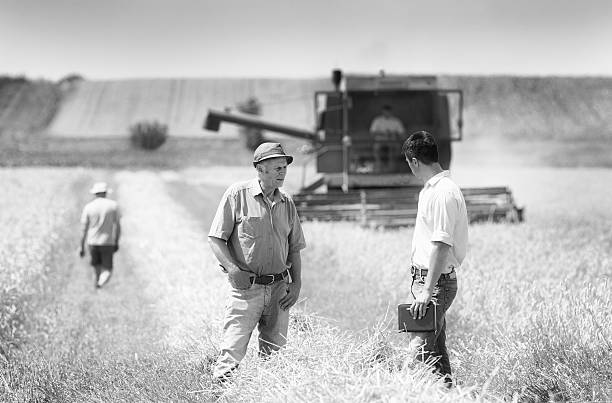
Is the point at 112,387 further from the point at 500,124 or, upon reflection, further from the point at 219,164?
the point at 500,124

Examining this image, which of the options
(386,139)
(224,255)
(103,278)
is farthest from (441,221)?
(386,139)

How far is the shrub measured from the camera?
6775cm

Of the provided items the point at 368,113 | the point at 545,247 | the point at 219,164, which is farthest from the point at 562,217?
the point at 219,164

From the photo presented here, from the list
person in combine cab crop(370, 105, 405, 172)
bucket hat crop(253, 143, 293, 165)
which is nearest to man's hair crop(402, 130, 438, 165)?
bucket hat crop(253, 143, 293, 165)

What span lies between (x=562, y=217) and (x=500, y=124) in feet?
178

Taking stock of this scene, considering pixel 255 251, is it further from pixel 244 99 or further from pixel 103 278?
pixel 244 99

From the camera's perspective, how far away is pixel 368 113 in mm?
19172

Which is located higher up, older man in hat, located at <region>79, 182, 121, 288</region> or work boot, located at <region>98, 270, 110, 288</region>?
older man in hat, located at <region>79, 182, 121, 288</region>

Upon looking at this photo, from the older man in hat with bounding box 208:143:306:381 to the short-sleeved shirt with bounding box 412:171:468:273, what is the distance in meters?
Result: 0.95

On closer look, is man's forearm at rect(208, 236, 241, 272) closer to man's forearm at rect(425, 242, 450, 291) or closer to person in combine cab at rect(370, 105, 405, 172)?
man's forearm at rect(425, 242, 450, 291)

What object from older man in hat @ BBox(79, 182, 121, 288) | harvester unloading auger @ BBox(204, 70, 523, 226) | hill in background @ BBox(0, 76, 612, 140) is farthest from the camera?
hill in background @ BBox(0, 76, 612, 140)

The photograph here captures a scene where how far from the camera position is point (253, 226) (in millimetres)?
5680

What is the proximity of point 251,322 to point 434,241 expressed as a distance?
56.2 inches

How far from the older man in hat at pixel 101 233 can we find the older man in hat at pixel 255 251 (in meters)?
6.29
